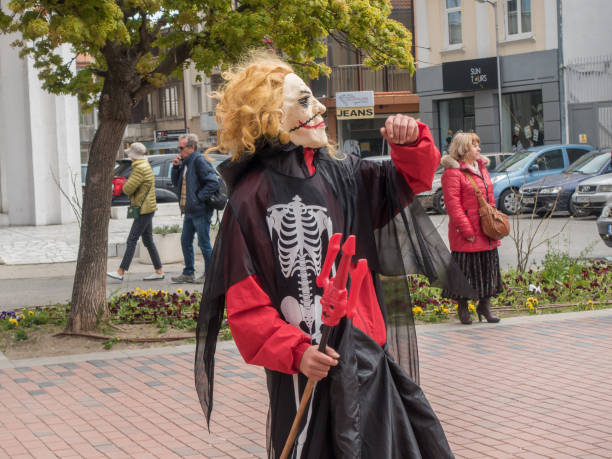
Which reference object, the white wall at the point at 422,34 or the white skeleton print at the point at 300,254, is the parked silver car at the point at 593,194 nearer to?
the white skeleton print at the point at 300,254

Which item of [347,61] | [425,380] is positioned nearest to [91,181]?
[425,380]

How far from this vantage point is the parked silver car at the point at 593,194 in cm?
1895

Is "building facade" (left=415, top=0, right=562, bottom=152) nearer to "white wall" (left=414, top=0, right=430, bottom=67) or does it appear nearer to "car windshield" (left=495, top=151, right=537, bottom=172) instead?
"white wall" (left=414, top=0, right=430, bottom=67)

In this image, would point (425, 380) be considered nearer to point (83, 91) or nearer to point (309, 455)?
point (309, 455)

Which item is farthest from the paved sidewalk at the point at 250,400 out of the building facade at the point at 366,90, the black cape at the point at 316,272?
the building facade at the point at 366,90

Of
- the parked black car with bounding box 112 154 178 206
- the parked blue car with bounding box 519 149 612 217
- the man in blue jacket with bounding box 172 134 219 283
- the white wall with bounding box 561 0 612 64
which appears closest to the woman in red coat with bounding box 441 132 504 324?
the man in blue jacket with bounding box 172 134 219 283

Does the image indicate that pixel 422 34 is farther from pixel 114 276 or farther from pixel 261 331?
pixel 261 331

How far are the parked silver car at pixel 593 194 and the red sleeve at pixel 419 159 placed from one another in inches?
633

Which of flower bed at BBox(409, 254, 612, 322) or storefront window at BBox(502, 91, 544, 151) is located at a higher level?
storefront window at BBox(502, 91, 544, 151)

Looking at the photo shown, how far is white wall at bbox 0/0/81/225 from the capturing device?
70.7 feet

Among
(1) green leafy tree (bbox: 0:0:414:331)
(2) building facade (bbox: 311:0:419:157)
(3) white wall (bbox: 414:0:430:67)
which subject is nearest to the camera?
(1) green leafy tree (bbox: 0:0:414:331)

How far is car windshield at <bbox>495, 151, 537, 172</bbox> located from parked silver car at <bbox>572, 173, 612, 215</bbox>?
3357 mm

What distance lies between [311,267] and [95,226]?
5.64 m

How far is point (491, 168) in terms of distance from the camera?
82.3ft
